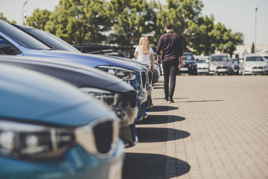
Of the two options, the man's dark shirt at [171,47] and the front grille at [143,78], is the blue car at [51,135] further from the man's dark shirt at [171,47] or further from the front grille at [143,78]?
the man's dark shirt at [171,47]

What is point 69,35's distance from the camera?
57.2 m

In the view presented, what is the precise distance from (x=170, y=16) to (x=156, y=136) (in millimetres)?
54879

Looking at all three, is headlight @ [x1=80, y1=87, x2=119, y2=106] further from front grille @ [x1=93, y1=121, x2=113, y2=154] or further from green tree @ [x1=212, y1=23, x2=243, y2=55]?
green tree @ [x1=212, y1=23, x2=243, y2=55]

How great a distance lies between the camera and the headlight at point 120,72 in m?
5.25

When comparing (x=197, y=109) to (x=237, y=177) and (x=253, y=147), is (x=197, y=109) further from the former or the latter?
(x=237, y=177)

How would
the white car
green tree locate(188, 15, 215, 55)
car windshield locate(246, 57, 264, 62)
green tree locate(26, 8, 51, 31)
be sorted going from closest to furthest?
the white car
car windshield locate(246, 57, 264, 62)
green tree locate(188, 15, 215, 55)
green tree locate(26, 8, 51, 31)

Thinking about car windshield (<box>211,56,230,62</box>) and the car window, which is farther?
car windshield (<box>211,56,230,62</box>)

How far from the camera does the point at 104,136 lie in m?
2.36

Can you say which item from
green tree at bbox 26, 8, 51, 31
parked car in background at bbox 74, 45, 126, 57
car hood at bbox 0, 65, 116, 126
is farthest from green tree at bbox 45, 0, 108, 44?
car hood at bbox 0, 65, 116, 126

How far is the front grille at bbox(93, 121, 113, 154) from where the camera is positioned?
226cm

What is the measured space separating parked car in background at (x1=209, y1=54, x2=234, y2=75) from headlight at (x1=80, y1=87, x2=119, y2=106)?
27.6 meters

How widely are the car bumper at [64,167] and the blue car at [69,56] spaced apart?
122 inches

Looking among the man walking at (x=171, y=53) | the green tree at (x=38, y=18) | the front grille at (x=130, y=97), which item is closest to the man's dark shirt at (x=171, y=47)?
the man walking at (x=171, y=53)

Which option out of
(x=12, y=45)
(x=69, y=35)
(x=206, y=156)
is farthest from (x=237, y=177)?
(x=69, y=35)
